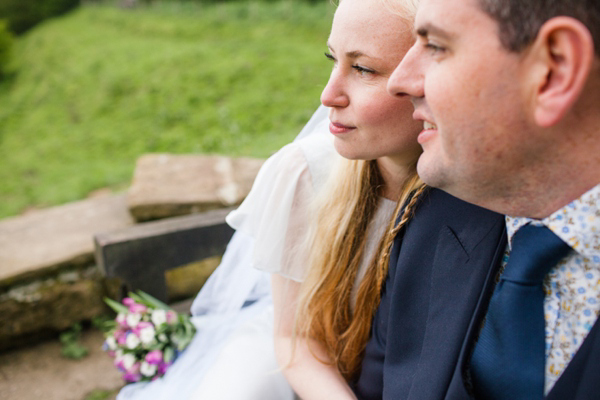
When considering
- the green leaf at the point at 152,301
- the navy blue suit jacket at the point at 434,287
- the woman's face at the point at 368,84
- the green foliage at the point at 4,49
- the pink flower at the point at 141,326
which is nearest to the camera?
the navy blue suit jacket at the point at 434,287

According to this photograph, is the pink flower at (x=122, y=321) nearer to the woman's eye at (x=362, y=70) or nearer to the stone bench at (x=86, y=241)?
the stone bench at (x=86, y=241)

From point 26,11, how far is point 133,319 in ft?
86.0

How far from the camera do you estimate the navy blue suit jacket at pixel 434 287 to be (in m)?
1.32

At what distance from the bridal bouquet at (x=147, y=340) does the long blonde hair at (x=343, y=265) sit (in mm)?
703

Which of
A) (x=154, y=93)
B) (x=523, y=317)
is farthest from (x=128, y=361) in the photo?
(x=154, y=93)

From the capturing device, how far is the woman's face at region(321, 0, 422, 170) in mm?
1448

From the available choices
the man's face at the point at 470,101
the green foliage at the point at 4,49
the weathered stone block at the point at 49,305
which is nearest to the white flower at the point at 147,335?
the weathered stone block at the point at 49,305

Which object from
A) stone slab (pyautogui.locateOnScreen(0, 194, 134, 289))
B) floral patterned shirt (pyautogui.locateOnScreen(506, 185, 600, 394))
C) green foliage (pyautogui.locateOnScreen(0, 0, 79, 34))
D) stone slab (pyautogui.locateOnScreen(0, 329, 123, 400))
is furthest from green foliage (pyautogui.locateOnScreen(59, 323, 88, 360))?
green foliage (pyautogui.locateOnScreen(0, 0, 79, 34))

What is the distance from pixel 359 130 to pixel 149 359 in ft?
4.44

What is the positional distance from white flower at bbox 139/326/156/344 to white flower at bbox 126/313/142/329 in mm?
79

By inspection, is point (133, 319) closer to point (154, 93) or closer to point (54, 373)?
point (54, 373)

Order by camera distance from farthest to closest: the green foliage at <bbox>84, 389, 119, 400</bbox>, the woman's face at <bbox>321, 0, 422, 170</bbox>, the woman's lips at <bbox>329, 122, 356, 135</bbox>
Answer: the green foliage at <bbox>84, 389, 119, 400</bbox>, the woman's lips at <bbox>329, 122, 356, 135</bbox>, the woman's face at <bbox>321, 0, 422, 170</bbox>

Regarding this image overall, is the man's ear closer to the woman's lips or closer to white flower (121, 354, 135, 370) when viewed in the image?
the woman's lips

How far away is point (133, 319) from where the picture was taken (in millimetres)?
2359
